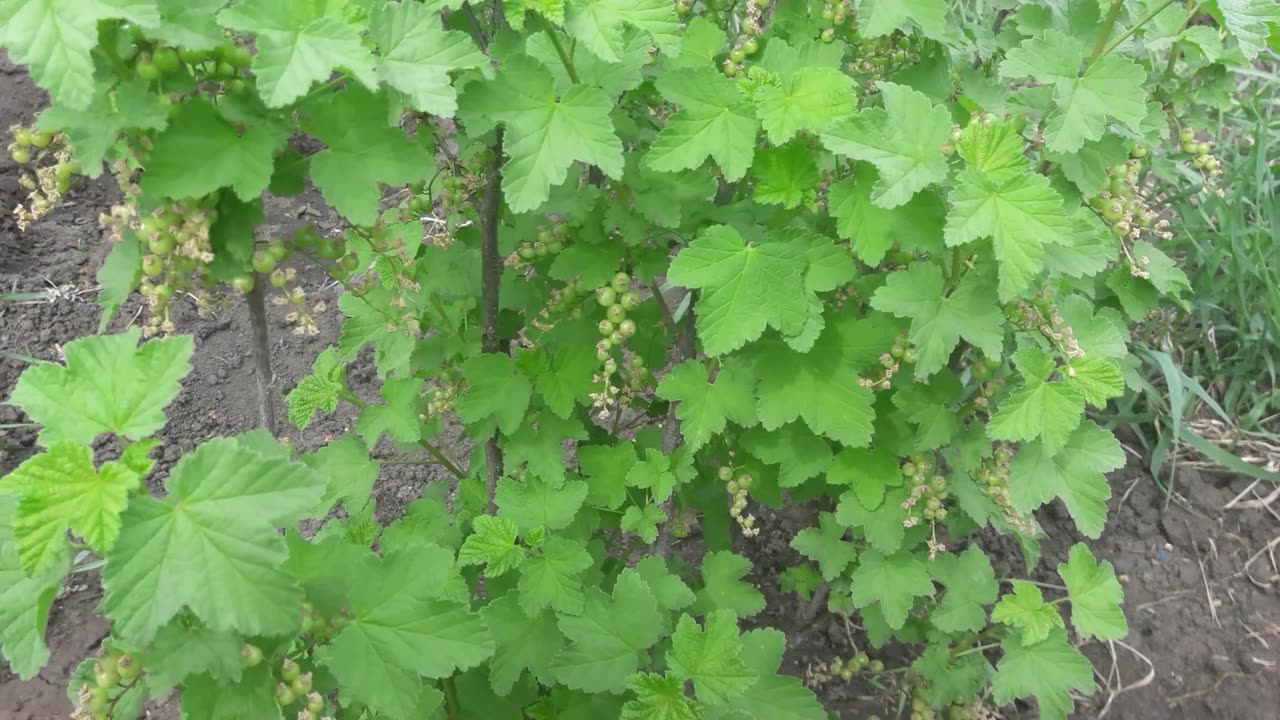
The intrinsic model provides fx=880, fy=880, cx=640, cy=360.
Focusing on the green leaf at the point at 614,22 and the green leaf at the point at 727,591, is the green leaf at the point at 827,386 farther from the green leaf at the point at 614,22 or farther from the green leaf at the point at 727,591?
the green leaf at the point at 614,22

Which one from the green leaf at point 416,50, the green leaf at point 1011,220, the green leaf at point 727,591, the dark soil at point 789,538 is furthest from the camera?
the dark soil at point 789,538

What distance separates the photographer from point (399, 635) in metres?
1.45

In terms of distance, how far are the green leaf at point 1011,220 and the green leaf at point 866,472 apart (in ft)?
2.22

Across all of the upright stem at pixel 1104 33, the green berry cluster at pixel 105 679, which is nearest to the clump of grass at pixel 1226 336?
the upright stem at pixel 1104 33

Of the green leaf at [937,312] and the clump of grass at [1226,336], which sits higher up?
the green leaf at [937,312]

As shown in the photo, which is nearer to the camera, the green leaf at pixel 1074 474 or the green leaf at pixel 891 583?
the green leaf at pixel 1074 474

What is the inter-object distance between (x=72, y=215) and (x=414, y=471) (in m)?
2.22

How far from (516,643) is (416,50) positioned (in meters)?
1.32

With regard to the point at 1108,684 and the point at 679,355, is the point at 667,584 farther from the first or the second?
the point at 1108,684

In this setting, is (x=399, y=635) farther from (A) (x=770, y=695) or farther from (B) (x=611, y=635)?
(A) (x=770, y=695)

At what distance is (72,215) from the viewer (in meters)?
4.11

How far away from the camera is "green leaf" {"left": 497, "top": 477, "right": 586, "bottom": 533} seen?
2010 millimetres

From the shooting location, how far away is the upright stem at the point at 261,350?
4.55ft

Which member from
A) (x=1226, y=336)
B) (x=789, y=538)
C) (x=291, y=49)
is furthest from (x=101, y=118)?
(x=1226, y=336)
